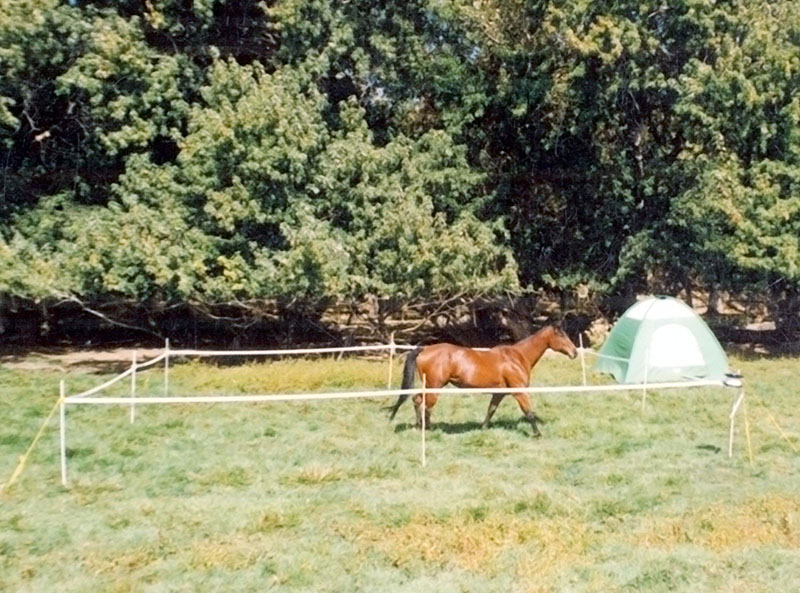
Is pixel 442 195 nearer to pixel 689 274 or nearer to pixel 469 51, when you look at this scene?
pixel 469 51

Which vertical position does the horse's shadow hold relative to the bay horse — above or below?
below

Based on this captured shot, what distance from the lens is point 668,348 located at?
49.6 feet

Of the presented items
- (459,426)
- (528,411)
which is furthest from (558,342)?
(459,426)

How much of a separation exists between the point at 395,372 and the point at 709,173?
785 centimetres

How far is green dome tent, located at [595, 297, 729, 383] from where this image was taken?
15023 millimetres

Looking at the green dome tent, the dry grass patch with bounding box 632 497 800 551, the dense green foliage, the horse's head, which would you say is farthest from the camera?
the dense green foliage

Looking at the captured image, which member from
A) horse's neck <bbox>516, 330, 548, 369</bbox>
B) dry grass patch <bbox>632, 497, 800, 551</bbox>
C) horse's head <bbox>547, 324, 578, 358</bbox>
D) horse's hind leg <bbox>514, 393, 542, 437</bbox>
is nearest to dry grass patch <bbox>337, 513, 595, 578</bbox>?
dry grass patch <bbox>632, 497, 800, 551</bbox>

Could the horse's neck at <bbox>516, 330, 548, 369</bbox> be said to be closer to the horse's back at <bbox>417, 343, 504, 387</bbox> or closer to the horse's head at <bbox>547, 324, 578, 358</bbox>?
the horse's head at <bbox>547, 324, 578, 358</bbox>

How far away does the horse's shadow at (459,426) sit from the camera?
1145cm

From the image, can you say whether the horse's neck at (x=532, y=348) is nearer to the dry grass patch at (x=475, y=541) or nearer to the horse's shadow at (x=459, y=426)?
the horse's shadow at (x=459, y=426)

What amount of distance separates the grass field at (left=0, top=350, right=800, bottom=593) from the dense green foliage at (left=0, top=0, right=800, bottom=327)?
4774mm

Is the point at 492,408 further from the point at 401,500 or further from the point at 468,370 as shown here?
the point at 401,500

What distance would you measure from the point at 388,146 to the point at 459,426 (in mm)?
8695

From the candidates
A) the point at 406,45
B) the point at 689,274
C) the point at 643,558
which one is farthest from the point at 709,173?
the point at 643,558
